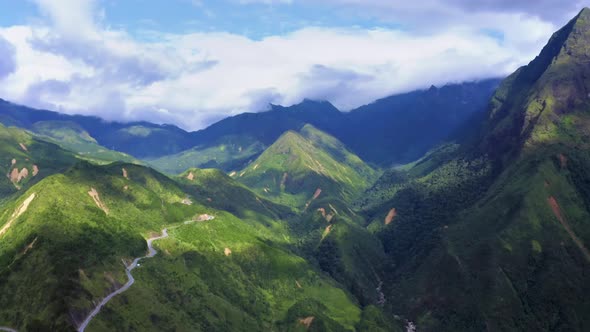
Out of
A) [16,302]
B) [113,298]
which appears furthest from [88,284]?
[16,302]

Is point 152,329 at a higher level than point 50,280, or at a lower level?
lower

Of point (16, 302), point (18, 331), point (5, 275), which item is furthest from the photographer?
point (5, 275)

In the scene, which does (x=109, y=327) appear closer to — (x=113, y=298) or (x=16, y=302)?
(x=113, y=298)

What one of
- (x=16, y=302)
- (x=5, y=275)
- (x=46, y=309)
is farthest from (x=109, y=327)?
(x=5, y=275)

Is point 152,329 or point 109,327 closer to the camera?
point 109,327

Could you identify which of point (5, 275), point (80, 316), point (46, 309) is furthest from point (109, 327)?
point (5, 275)

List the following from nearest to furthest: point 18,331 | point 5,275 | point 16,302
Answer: point 18,331
point 16,302
point 5,275

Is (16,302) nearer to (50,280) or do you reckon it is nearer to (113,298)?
(50,280)

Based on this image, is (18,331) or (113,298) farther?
(113,298)

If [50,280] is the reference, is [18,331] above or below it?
below
